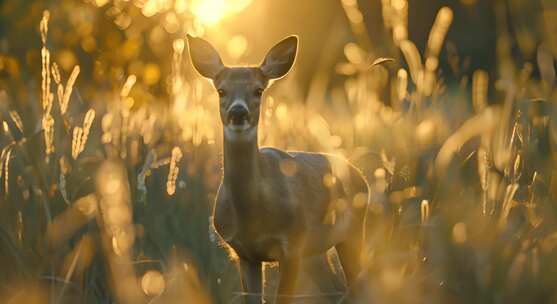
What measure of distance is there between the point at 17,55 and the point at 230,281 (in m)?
7.39

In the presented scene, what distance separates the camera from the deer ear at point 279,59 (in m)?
5.91

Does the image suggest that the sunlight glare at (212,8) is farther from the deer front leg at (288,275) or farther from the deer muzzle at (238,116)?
the deer front leg at (288,275)

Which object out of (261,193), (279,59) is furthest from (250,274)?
(279,59)

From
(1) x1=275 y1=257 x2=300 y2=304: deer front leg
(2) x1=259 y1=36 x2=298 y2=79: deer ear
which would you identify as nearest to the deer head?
(2) x1=259 y1=36 x2=298 y2=79: deer ear

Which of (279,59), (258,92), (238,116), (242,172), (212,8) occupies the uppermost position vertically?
(212,8)

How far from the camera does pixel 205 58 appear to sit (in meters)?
5.98

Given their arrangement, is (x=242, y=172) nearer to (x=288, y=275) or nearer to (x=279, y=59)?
(x=288, y=275)

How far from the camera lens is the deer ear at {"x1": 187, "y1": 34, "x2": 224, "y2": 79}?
235 inches

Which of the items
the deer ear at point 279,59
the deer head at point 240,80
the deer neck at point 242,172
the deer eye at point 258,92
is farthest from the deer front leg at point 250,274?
the deer ear at point 279,59

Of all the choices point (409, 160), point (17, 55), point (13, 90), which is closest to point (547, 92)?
point (409, 160)

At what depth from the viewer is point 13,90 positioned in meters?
9.36

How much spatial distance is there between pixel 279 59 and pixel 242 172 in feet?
Answer: 2.85

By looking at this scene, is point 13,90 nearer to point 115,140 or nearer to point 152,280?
point 115,140

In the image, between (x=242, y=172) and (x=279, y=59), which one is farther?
(x=279, y=59)
